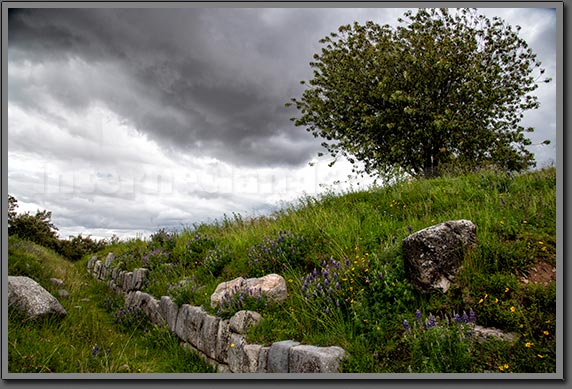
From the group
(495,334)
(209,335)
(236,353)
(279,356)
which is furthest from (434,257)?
(209,335)

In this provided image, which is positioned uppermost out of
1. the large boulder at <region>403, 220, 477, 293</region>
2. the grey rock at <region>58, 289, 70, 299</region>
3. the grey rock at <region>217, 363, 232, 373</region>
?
the large boulder at <region>403, 220, 477, 293</region>

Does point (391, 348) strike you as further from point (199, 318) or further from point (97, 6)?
point (97, 6)

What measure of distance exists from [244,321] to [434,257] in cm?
247

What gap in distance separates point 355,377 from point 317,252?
2968mm

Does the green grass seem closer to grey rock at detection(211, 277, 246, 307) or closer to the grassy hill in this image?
the grassy hill

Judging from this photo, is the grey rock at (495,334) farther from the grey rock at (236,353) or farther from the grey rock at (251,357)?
the grey rock at (236,353)

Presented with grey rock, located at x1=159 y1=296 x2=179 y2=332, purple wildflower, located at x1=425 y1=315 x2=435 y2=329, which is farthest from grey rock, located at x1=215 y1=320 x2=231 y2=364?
purple wildflower, located at x1=425 y1=315 x2=435 y2=329

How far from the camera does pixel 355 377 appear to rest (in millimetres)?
3643

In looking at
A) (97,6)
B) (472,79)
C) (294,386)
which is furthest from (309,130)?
(294,386)

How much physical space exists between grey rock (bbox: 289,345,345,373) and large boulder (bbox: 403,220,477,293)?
1.20 metres

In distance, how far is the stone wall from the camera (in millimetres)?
4003

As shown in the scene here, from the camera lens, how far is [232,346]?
518 cm

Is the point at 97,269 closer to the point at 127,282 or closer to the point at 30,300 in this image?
the point at 127,282

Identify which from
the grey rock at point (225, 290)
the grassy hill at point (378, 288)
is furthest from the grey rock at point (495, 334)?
the grey rock at point (225, 290)
